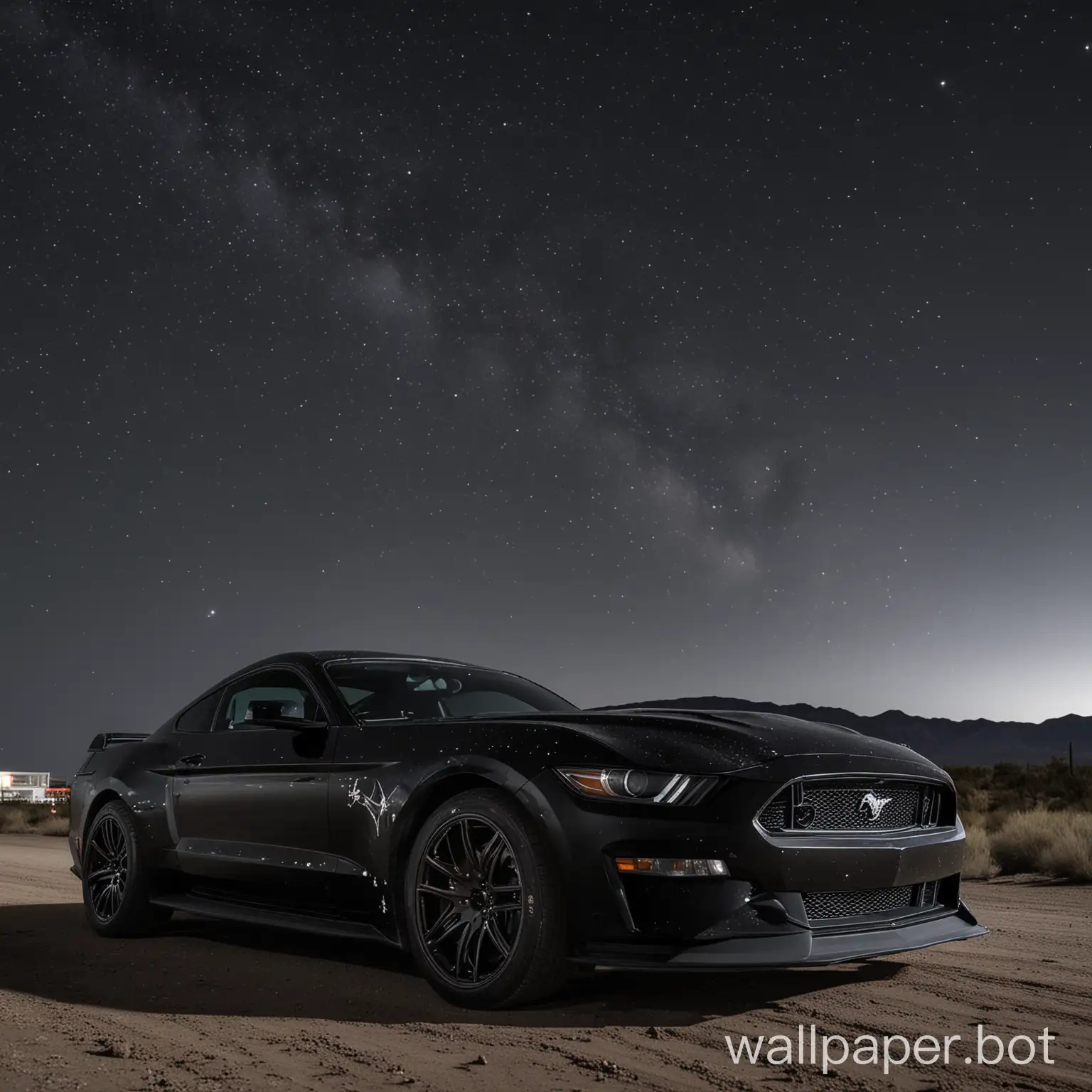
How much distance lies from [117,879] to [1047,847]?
9.58m

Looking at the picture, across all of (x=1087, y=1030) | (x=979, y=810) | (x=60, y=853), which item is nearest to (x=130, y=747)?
(x=1087, y=1030)

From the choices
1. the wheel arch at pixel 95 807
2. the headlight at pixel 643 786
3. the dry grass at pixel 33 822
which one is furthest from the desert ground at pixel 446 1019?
the dry grass at pixel 33 822

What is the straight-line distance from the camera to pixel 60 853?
16750 mm

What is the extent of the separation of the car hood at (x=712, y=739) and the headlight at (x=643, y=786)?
1.5 inches

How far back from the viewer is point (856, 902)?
4.98 meters

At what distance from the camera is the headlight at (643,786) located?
4.67 meters

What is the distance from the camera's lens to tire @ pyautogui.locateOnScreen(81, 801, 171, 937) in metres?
6.94

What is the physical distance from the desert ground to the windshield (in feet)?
4.24

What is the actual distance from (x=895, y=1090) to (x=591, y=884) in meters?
1.32

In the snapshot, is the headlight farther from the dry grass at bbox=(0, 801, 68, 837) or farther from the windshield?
the dry grass at bbox=(0, 801, 68, 837)

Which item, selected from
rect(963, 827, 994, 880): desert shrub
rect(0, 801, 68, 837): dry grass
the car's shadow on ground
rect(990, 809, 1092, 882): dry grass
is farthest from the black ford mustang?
rect(0, 801, 68, 837): dry grass

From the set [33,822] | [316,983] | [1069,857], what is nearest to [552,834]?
[316,983]

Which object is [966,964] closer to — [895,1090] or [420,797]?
[895,1090]

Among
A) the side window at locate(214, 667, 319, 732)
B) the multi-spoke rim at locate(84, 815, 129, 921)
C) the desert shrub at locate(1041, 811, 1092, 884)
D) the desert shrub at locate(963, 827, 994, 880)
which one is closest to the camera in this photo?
the side window at locate(214, 667, 319, 732)
